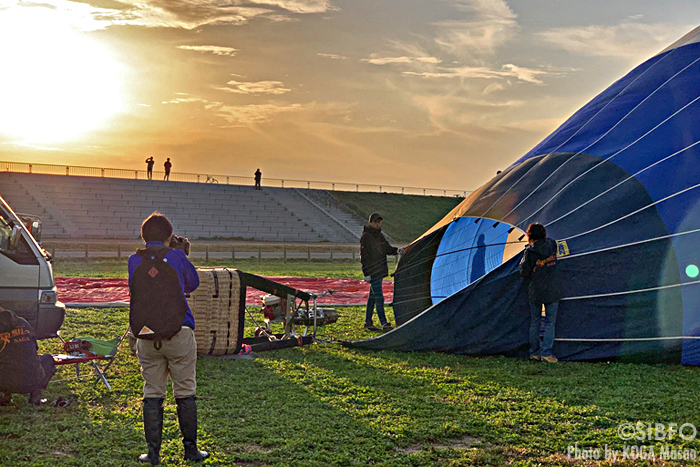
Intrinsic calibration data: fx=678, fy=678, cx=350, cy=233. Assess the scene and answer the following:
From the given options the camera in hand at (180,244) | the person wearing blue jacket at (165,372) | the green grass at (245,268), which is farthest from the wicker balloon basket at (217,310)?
the green grass at (245,268)

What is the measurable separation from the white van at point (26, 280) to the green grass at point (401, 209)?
41.0m

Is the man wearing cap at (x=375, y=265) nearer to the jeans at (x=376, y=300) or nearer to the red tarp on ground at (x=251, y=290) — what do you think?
the jeans at (x=376, y=300)

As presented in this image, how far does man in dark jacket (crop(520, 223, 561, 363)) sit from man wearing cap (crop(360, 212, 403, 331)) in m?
2.89

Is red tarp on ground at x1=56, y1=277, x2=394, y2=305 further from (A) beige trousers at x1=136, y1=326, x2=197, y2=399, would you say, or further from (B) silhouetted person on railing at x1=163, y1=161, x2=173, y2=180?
(B) silhouetted person on railing at x1=163, y1=161, x2=173, y2=180

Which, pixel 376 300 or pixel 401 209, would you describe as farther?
pixel 401 209

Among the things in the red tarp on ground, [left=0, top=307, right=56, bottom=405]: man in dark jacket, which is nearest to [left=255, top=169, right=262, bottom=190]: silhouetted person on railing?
the red tarp on ground

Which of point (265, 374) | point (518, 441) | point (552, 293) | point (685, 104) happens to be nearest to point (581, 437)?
point (518, 441)

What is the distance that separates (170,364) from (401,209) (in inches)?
2150

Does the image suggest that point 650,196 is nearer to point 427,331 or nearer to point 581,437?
point 427,331

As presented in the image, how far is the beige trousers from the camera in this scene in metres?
4.47

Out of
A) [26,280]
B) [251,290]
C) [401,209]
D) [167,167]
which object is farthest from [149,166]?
[26,280]

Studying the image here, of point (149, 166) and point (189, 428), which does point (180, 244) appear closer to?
point (189, 428)

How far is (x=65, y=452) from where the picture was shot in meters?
4.62

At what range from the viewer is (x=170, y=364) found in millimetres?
4520
